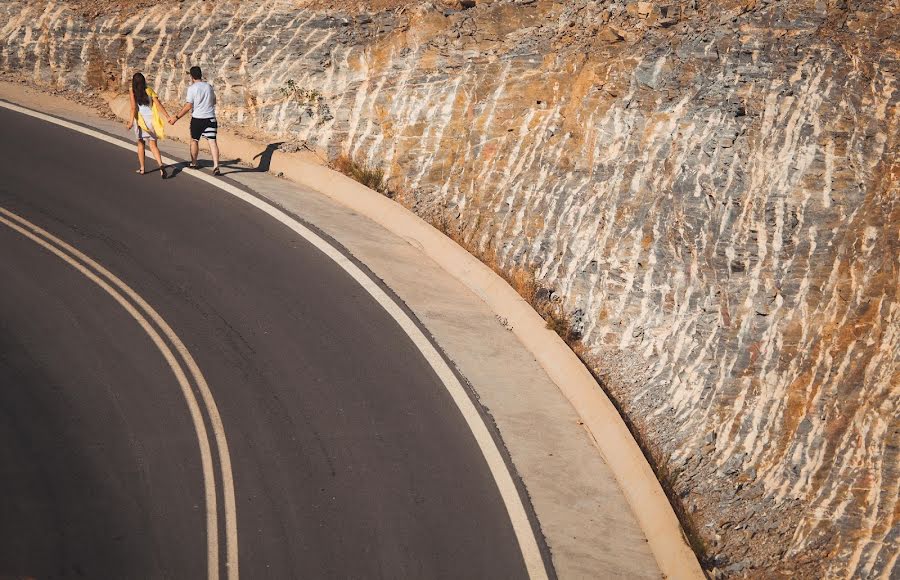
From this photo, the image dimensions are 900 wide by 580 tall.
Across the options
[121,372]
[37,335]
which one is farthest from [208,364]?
[37,335]

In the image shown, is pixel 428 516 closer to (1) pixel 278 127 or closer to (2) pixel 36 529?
(2) pixel 36 529

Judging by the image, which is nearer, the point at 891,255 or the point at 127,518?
the point at 127,518

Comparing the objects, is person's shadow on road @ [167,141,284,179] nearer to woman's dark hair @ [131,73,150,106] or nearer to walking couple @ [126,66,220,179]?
walking couple @ [126,66,220,179]

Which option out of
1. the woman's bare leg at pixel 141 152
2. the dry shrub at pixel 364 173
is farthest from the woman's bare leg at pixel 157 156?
the dry shrub at pixel 364 173

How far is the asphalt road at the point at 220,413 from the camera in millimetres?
8352

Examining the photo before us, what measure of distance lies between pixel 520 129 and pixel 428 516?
717cm

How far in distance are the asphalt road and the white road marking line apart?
0.25 ft

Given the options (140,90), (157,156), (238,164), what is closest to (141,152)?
(157,156)

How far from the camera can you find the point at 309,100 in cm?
1577

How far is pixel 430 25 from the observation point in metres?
15.4

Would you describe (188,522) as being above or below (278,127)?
below

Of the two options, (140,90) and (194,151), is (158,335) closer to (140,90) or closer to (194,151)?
(194,151)

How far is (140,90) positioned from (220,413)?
6.55m

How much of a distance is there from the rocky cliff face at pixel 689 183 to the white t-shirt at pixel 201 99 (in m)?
1.94
